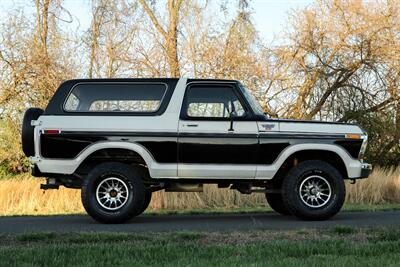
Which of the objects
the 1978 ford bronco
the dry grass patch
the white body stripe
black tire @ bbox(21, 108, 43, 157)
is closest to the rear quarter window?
the 1978 ford bronco

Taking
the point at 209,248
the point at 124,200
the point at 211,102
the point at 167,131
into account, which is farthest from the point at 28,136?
the point at 209,248

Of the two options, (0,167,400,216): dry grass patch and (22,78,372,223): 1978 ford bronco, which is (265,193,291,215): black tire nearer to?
(22,78,372,223): 1978 ford bronco

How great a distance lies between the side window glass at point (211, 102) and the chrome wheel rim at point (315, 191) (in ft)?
4.76

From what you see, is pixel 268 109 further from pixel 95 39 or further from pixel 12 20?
pixel 12 20

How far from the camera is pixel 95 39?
23.6 m

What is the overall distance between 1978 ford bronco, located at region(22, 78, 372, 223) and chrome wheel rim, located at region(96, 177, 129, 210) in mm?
15

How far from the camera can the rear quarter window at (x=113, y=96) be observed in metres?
9.70

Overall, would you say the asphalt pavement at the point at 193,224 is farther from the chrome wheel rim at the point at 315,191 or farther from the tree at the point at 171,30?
the tree at the point at 171,30

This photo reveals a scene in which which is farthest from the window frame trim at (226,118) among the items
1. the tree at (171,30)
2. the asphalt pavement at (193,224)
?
the tree at (171,30)

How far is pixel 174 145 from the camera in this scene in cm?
941

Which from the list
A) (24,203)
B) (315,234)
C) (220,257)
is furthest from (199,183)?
(24,203)

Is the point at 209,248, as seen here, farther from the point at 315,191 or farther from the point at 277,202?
the point at 277,202

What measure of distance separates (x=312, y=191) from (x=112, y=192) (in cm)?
303

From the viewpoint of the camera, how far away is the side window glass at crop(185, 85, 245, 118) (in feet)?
31.5
